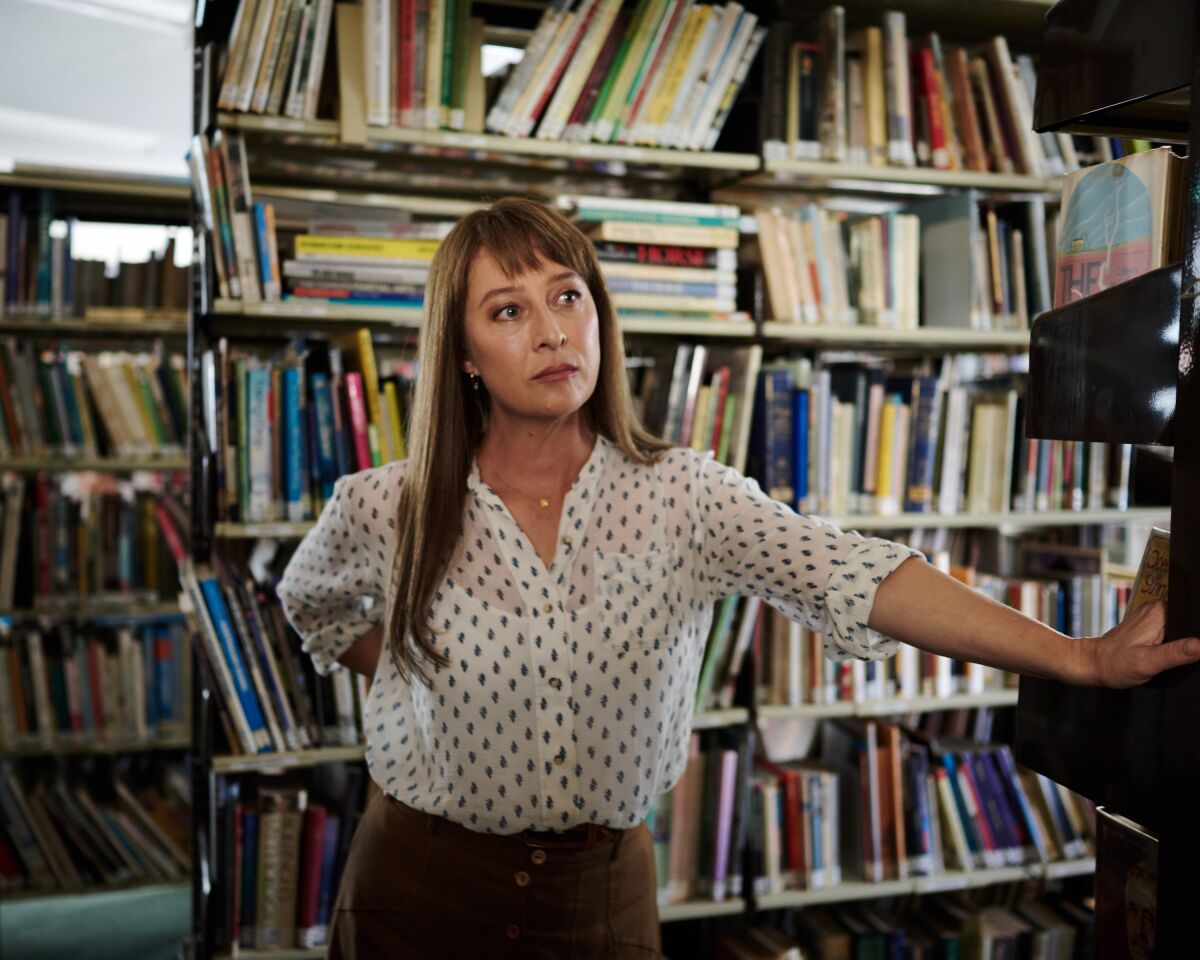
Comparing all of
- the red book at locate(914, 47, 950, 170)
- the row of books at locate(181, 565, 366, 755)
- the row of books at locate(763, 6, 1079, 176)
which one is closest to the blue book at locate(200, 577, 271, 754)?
the row of books at locate(181, 565, 366, 755)

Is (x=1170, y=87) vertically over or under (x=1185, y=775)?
over

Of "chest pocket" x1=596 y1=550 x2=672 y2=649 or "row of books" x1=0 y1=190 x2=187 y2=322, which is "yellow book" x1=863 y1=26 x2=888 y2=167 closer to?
"chest pocket" x1=596 y1=550 x2=672 y2=649

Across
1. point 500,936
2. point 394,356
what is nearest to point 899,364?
point 394,356

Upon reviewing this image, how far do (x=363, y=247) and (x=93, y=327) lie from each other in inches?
72.0

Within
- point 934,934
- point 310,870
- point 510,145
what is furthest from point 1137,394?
point 934,934

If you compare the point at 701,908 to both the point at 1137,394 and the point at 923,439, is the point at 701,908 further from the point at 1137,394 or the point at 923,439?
the point at 1137,394

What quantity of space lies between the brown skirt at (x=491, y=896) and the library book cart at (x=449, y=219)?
710mm

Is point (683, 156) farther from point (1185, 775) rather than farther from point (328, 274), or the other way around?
point (1185, 775)

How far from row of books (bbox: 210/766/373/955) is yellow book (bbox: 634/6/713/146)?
4.84ft

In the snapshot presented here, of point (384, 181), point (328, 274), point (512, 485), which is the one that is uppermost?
point (384, 181)

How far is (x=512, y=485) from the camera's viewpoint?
4.79 feet

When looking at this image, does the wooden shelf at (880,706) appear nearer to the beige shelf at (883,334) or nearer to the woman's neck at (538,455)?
the beige shelf at (883,334)

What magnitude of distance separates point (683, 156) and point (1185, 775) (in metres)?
1.66

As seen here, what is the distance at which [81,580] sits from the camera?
3414 millimetres
